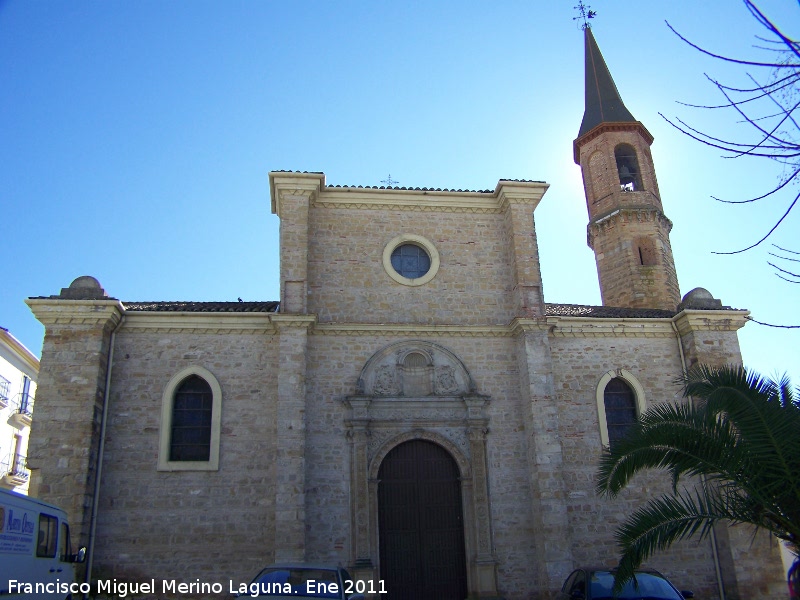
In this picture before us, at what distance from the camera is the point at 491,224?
1661 centimetres

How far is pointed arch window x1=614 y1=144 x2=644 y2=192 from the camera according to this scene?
22.0m

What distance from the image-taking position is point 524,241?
15945mm

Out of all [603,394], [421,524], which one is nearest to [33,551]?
[421,524]

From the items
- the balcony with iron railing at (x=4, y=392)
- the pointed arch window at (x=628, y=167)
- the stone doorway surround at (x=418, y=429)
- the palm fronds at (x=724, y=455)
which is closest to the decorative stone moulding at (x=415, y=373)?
the stone doorway surround at (x=418, y=429)

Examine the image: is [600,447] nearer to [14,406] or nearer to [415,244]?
[415,244]

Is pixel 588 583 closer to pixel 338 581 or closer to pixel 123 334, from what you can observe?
pixel 338 581

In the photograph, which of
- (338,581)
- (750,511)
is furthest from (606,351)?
(338,581)

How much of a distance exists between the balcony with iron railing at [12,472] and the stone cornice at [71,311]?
14.2m

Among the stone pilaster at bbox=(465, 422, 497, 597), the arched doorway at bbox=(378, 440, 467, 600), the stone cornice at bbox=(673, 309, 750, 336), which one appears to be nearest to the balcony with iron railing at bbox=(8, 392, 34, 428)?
the arched doorway at bbox=(378, 440, 467, 600)

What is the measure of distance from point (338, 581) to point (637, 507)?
7.85 m

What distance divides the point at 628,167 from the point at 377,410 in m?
13.3

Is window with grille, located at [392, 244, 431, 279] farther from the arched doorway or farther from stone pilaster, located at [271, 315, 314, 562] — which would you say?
the arched doorway

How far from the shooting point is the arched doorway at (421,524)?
1338 cm

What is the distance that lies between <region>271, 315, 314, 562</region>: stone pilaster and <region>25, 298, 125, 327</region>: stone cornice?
3.44 meters
